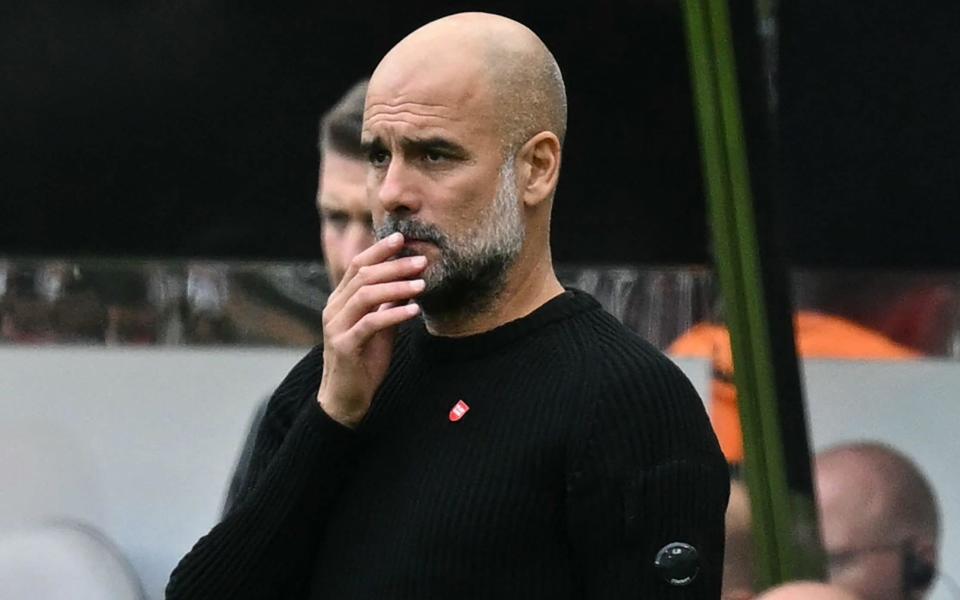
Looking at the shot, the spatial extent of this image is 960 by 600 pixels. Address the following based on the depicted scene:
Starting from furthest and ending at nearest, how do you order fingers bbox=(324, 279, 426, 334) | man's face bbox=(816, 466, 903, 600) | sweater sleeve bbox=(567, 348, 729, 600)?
man's face bbox=(816, 466, 903, 600), fingers bbox=(324, 279, 426, 334), sweater sleeve bbox=(567, 348, 729, 600)

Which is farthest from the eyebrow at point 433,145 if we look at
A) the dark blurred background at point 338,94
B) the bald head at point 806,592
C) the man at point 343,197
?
the bald head at point 806,592

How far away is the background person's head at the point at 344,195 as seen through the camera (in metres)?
2.88

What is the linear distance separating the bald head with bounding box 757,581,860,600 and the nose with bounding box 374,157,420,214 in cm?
198

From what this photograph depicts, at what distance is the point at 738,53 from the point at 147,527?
5.47 ft

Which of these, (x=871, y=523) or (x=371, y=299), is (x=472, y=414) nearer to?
(x=371, y=299)

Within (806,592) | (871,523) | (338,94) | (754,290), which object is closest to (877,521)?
(871,523)

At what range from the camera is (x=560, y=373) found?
1.78m

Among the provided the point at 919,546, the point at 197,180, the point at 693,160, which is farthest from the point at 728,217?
the point at 197,180

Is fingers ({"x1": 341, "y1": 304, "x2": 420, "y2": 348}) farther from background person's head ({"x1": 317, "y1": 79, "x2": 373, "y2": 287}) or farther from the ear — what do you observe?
background person's head ({"x1": 317, "y1": 79, "x2": 373, "y2": 287})

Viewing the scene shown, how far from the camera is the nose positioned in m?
1.80

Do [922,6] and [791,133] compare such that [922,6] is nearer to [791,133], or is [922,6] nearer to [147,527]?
[791,133]

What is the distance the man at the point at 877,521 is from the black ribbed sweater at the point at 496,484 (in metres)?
2.03

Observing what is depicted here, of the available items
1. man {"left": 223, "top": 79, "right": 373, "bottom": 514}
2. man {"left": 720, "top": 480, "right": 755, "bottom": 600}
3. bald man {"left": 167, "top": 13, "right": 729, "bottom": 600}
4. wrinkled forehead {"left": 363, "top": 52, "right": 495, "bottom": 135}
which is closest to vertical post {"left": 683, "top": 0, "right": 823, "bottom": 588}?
man {"left": 720, "top": 480, "right": 755, "bottom": 600}

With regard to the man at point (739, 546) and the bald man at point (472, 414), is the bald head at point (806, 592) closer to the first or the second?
the man at point (739, 546)
